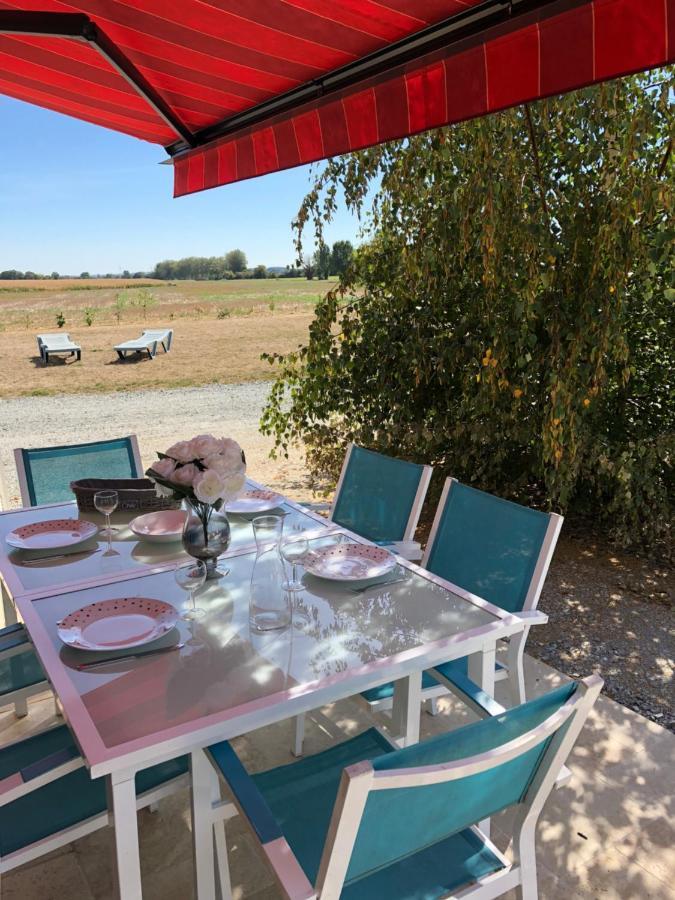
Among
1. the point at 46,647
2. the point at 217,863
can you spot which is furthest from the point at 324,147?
the point at 217,863

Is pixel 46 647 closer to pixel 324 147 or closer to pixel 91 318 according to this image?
pixel 324 147

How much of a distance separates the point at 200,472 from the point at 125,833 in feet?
3.04

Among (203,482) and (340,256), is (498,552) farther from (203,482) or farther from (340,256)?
(340,256)

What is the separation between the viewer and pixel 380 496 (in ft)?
9.93

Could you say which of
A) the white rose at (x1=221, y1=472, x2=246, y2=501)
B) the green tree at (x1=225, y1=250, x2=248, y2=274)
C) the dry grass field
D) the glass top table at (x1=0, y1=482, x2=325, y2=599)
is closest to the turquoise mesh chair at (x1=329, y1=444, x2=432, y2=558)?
the glass top table at (x1=0, y1=482, x2=325, y2=599)

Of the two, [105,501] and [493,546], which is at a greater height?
[105,501]

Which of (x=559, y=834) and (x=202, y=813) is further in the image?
(x=559, y=834)

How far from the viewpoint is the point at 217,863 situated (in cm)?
171

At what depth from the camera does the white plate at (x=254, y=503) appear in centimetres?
274

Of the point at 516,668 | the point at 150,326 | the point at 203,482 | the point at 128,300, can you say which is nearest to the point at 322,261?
the point at 203,482

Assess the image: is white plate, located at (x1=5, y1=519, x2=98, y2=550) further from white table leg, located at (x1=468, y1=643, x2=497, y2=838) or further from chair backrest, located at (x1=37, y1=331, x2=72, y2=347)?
chair backrest, located at (x1=37, y1=331, x2=72, y2=347)

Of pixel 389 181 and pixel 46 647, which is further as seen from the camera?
pixel 389 181

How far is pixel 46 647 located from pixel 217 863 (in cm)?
67

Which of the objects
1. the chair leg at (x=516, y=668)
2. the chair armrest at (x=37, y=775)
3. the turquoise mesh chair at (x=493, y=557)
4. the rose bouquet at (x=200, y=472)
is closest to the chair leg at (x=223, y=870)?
the chair armrest at (x=37, y=775)
